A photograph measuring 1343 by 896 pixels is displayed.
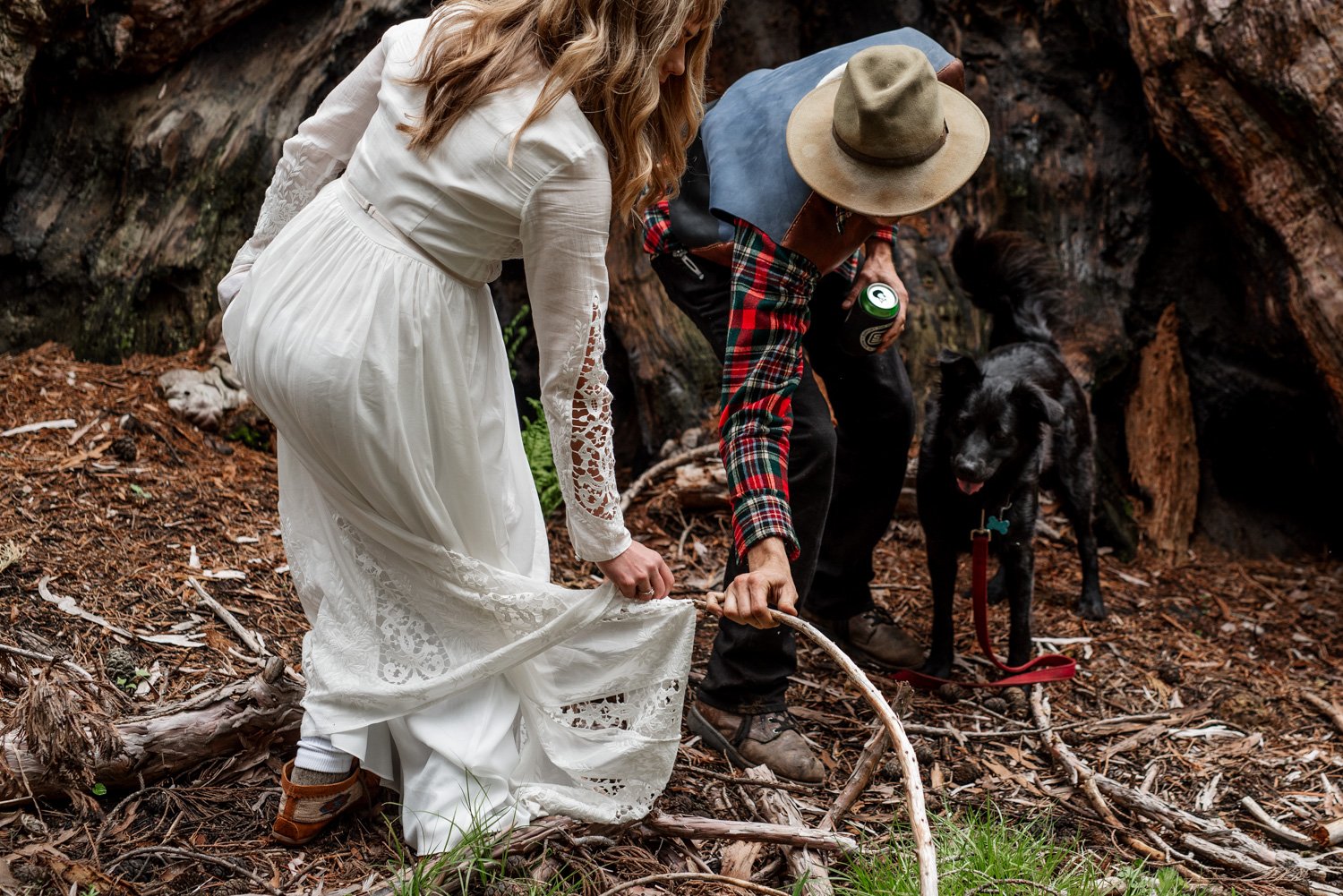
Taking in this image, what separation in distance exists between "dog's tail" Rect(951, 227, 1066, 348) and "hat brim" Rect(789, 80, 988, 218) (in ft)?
5.86

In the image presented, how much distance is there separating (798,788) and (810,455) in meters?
0.96

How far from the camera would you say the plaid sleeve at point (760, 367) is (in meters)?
2.72

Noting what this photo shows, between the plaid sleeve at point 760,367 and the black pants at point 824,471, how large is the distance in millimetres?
260

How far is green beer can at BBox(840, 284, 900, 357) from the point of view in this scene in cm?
317

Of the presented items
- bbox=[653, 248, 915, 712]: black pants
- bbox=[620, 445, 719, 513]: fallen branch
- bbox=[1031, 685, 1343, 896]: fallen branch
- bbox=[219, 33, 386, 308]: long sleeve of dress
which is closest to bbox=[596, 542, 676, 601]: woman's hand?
bbox=[653, 248, 915, 712]: black pants

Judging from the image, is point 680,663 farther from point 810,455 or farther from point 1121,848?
point 1121,848

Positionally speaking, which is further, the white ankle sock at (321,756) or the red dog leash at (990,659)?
the red dog leash at (990,659)

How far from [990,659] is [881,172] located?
72.8 inches

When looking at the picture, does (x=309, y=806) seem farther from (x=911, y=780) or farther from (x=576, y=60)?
(x=576, y=60)

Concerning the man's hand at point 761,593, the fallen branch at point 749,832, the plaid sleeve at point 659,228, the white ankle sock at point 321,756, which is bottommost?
the fallen branch at point 749,832

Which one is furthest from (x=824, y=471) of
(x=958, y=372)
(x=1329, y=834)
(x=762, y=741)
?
(x=1329, y=834)

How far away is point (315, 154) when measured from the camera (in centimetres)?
260

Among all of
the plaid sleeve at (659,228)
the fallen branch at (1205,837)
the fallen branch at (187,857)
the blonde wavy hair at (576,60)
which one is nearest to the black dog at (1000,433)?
the fallen branch at (1205,837)

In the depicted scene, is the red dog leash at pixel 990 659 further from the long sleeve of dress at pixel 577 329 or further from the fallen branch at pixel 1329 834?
the long sleeve of dress at pixel 577 329
